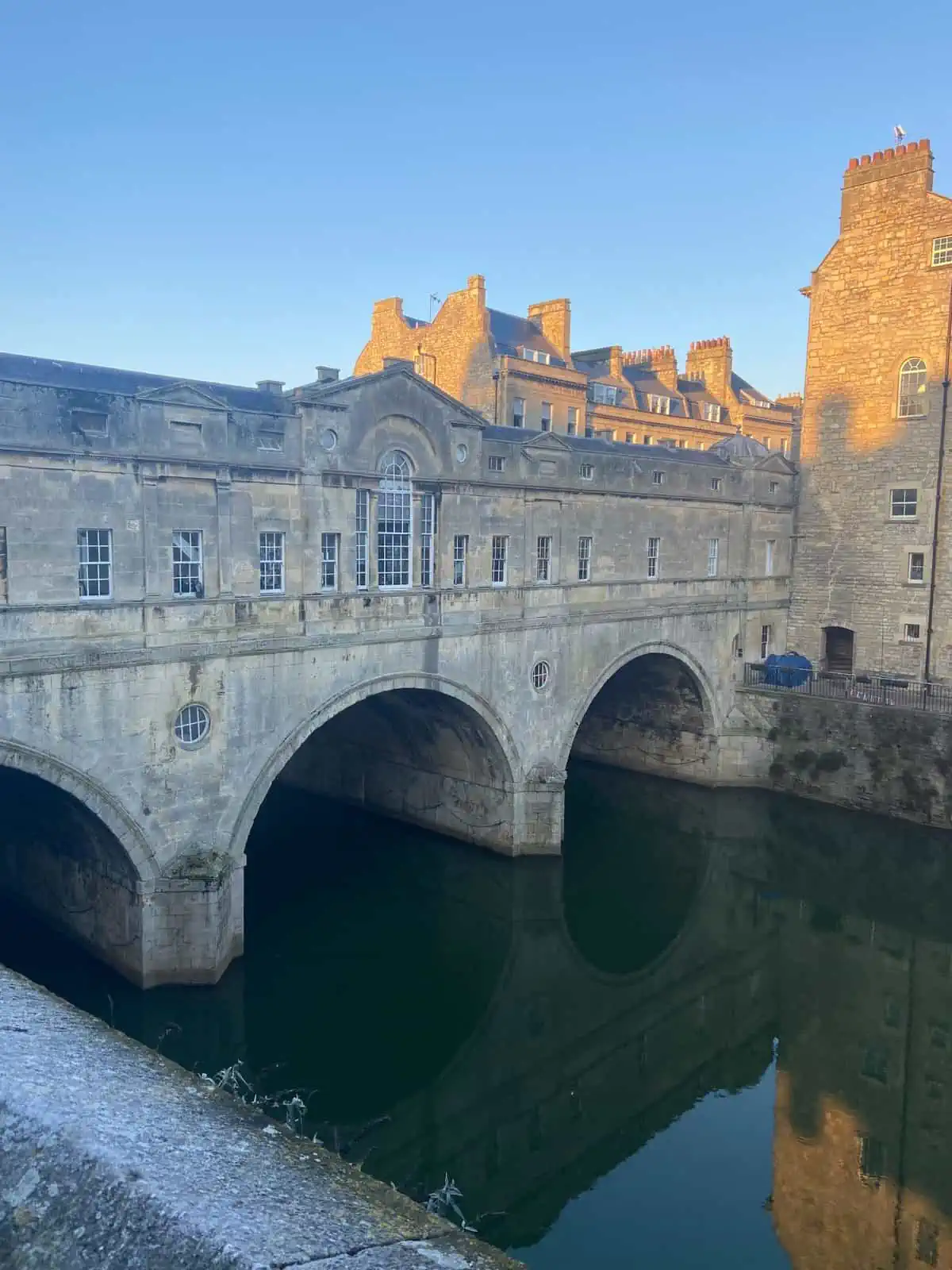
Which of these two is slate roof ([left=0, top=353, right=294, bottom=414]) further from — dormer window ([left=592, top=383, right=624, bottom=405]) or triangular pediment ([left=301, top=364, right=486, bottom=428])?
dormer window ([left=592, top=383, right=624, bottom=405])

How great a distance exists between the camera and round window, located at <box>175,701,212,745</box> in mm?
17406

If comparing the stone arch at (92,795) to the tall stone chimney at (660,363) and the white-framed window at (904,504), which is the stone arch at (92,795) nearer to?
the white-framed window at (904,504)

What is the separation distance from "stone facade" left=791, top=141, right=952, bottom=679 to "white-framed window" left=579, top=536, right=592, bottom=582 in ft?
35.8

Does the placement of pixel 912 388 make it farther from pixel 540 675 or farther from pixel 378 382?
pixel 378 382

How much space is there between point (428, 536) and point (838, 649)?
1792 cm

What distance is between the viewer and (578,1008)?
19.2 meters

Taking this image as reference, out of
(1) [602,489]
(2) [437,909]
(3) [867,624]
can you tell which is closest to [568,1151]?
(2) [437,909]

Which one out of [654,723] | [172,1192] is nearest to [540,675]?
[654,723]

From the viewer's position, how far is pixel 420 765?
26.9 metres

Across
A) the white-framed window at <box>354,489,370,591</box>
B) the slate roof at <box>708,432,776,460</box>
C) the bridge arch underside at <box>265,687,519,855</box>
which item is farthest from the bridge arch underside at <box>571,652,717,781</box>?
the white-framed window at <box>354,489,370,591</box>

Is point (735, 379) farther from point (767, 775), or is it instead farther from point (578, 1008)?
point (578, 1008)

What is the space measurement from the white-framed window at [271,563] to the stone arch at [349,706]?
2.68 meters

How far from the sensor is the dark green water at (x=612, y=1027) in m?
13.8

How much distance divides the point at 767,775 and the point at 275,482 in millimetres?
19922
